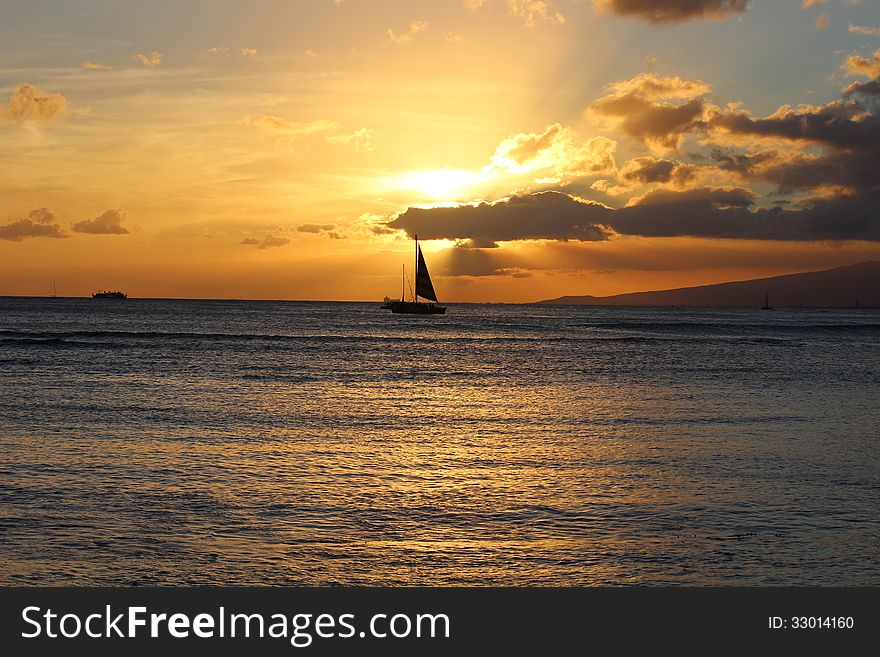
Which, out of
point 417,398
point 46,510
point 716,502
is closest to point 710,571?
point 716,502

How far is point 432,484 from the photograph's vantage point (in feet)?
62.0

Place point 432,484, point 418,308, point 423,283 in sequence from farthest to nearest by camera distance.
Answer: point 418,308 → point 423,283 → point 432,484

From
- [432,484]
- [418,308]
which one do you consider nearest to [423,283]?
[418,308]

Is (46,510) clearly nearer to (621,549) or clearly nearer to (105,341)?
(621,549)

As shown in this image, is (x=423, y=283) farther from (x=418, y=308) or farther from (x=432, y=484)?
(x=432, y=484)

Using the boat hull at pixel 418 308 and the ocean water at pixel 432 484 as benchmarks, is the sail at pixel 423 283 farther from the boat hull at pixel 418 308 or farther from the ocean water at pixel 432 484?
the ocean water at pixel 432 484

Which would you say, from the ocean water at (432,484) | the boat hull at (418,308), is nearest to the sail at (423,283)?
the boat hull at (418,308)

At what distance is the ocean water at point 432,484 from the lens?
13.1 meters

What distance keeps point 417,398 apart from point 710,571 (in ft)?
88.5

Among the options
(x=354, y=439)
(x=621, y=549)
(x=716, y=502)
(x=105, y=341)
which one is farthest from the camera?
(x=105, y=341)

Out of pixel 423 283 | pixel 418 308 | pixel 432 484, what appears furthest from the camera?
pixel 418 308

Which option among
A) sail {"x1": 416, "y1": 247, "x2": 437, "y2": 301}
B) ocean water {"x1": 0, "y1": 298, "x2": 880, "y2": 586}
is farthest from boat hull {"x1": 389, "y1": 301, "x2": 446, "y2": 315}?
ocean water {"x1": 0, "y1": 298, "x2": 880, "y2": 586}
